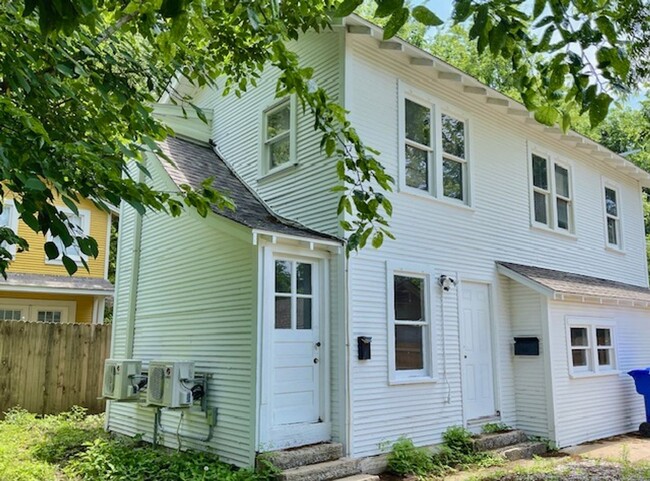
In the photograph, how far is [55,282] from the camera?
14.6 metres

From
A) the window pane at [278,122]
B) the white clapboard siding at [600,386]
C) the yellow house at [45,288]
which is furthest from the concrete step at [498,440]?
the yellow house at [45,288]

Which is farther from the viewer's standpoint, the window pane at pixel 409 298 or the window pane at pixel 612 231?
the window pane at pixel 612 231

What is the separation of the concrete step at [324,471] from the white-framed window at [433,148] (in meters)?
3.68

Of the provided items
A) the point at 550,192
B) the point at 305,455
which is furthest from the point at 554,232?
the point at 305,455

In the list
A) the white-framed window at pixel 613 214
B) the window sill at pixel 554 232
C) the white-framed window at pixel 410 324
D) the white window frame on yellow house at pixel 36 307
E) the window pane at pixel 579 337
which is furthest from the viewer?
the white window frame on yellow house at pixel 36 307

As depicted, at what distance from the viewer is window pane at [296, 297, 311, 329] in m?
6.70

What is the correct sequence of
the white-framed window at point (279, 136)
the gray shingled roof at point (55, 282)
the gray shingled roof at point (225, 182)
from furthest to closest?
1. the gray shingled roof at point (55, 282)
2. the white-framed window at point (279, 136)
3. the gray shingled roof at point (225, 182)

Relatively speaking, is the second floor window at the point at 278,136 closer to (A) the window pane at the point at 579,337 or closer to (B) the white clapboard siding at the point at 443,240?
(B) the white clapboard siding at the point at 443,240

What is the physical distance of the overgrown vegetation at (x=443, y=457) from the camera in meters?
6.51

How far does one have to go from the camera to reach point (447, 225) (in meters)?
8.27

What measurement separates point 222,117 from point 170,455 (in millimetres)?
5880

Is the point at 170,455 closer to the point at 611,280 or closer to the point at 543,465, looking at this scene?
the point at 543,465

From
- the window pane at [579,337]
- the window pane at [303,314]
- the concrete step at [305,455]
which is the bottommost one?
the concrete step at [305,455]

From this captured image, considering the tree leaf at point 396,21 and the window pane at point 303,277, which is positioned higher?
the tree leaf at point 396,21
